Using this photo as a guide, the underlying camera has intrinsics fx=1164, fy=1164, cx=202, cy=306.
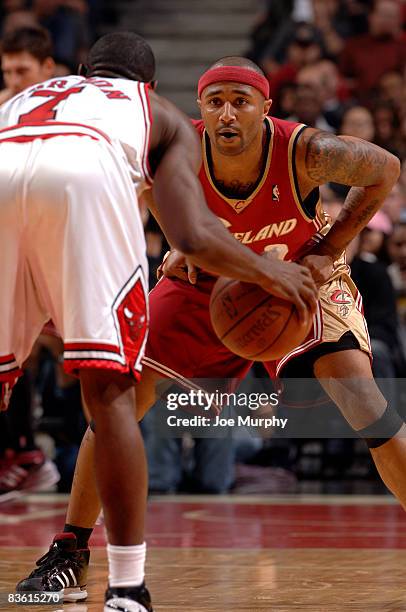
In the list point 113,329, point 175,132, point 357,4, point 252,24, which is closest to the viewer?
point 113,329

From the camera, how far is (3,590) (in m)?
3.89

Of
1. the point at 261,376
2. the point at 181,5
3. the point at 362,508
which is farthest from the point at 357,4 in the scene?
the point at 362,508

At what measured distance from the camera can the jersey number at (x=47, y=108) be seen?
3.24 meters

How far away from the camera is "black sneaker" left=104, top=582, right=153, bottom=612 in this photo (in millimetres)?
3020

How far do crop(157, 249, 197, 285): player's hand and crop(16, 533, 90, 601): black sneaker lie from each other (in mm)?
994

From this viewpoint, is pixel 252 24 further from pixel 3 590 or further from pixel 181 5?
pixel 3 590

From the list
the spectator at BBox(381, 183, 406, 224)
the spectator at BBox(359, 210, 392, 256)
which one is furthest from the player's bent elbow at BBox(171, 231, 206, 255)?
the spectator at BBox(381, 183, 406, 224)

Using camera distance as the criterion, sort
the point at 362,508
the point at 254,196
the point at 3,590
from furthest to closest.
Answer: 1. the point at 362,508
2. the point at 254,196
3. the point at 3,590

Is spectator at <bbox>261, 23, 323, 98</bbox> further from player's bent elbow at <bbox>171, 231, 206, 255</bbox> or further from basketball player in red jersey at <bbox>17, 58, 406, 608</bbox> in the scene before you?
player's bent elbow at <bbox>171, 231, 206, 255</bbox>

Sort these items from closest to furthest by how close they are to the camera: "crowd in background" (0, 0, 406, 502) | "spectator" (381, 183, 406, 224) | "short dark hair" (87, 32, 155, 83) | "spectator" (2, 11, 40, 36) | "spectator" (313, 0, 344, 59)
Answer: "short dark hair" (87, 32, 155, 83)
"crowd in background" (0, 0, 406, 502)
"spectator" (381, 183, 406, 224)
"spectator" (2, 11, 40, 36)
"spectator" (313, 0, 344, 59)

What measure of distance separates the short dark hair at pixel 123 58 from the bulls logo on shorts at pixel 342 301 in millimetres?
1148

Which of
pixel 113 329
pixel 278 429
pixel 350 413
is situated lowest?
pixel 278 429

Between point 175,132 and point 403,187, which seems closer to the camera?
point 175,132

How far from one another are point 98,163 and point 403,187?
21.7 ft
